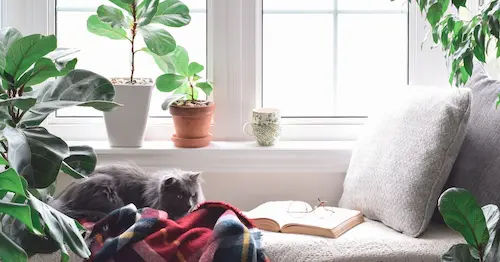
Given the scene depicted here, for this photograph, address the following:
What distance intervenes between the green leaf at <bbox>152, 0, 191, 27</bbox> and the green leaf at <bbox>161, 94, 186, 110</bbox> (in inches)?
10.4

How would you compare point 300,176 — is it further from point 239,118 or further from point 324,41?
point 324,41

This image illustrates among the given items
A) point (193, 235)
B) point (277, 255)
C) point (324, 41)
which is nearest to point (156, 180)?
point (193, 235)

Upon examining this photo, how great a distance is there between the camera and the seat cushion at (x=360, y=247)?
211cm

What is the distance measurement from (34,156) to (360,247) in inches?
42.6

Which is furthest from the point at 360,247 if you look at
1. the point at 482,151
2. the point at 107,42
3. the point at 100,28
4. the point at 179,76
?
the point at 107,42

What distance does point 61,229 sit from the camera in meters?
1.22

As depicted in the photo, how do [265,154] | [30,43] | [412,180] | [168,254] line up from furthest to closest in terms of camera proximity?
1. [265,154]
2. [412,180]
3. [168,254]
4. [30,43]

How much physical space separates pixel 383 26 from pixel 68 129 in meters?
1.25

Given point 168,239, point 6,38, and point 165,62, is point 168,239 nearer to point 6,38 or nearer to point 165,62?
point 6,38

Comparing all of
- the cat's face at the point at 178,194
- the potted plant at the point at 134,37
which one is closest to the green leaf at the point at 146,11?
the potted plant at the point at 134,37

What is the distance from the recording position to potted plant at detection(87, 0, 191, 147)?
8.48ft

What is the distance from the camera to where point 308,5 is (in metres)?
2.89

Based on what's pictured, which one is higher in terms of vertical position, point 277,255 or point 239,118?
point 239,118

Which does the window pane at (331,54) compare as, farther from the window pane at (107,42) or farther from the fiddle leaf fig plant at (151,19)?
the fiddle leaf fig plant at (151,19)
